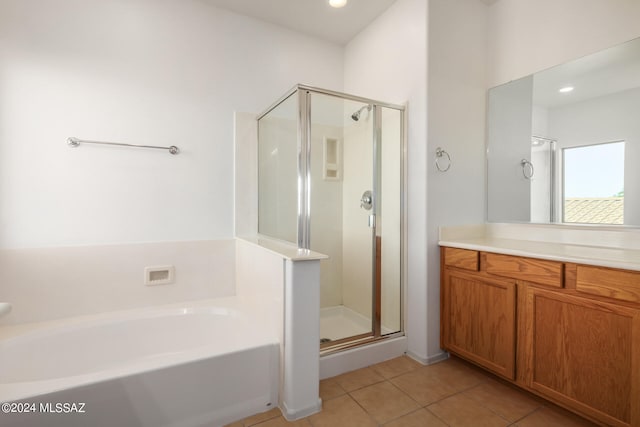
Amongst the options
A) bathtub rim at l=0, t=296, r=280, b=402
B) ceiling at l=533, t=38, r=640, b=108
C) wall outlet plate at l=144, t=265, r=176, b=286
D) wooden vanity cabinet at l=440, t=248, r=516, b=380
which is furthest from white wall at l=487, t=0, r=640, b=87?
wall outlet plate at l=144, t=265, r=176, b=286

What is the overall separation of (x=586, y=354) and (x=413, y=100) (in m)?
1.72

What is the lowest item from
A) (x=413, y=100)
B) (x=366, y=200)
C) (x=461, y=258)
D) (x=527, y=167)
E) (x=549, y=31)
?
(x=461, y=258)

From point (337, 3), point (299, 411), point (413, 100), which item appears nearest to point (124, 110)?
point (337, 3)

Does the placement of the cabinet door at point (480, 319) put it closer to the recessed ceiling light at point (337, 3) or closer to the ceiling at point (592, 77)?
the ceiling at point (592, 77)

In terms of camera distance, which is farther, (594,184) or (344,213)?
(344,213)

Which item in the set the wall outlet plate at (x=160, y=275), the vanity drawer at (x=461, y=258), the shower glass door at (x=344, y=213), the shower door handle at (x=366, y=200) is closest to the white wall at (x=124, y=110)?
the wall outlet plate at (x=160, y=275)

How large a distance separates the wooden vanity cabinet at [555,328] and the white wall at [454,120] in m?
0.24

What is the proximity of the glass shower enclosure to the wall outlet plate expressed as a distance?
27.6 inches

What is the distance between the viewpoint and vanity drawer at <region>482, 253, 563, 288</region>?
1521mm

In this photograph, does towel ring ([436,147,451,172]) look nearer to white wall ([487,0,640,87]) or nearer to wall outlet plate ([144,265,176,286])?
white wall ([487,0,640,87])

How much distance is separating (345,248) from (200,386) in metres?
1.46

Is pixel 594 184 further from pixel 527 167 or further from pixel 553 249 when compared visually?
pixel 553 249

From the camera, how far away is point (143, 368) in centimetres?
132

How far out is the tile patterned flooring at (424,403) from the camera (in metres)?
1.51
